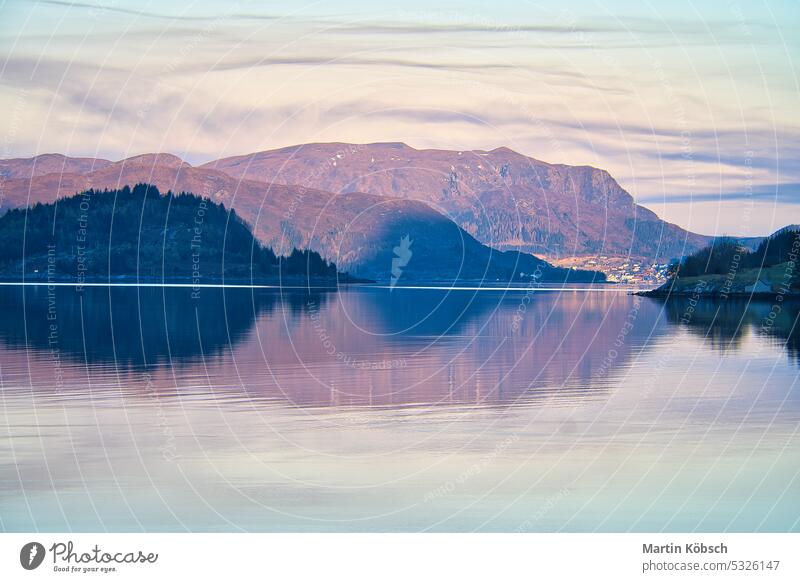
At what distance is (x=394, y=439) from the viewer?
31.2m

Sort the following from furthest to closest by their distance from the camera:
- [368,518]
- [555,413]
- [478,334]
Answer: [478,334]
[555,413]
[368,518]

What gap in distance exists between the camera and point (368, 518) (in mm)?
22984

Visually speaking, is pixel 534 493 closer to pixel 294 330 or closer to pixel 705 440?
pixel 705 440

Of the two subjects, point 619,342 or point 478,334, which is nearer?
point 619,342

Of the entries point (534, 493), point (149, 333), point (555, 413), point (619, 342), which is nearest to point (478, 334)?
point (619, 342)
